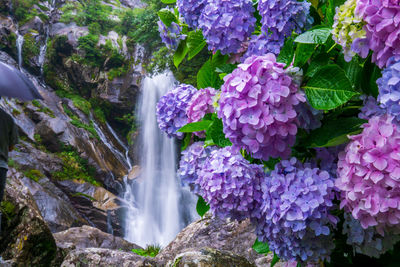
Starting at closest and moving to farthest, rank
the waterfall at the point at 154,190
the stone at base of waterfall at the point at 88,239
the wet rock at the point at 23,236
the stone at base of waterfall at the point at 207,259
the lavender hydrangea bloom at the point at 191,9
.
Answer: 1. the lavender hydrangea bloom at the point at 191,9
2. the stone at base of waterfall at the point at 207,259
3. the wet rock at the point at 23,236
4. the stone at base of waterfall at the point at 88,239
5. the waterfall at the point at 154,190

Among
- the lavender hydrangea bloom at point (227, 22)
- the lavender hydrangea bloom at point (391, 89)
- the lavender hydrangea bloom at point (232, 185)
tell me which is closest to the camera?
the lavender hydrangea bloom at point (391, 89)

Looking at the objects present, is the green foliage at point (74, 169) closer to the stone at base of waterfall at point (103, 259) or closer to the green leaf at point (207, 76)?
the stone at base of waterfall at point (103, 259)

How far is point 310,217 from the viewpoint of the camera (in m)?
0.72

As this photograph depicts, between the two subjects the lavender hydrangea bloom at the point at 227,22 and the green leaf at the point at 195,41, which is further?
the green leaf at the point at 195,41

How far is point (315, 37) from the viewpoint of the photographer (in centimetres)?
74

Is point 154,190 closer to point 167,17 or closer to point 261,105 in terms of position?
point 167,17

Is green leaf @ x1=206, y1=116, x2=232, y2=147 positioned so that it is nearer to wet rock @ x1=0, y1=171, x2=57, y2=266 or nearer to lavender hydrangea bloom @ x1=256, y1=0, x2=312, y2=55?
lavender hydrangea bloom @ x1=256, y1=0, x2=312, y2=55

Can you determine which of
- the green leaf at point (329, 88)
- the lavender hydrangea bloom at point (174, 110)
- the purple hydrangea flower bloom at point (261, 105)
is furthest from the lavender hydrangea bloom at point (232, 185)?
the lavender hydrangea bloom at point (174, 110)

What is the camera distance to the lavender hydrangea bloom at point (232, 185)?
2.73ft

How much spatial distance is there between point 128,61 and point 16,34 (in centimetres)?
353

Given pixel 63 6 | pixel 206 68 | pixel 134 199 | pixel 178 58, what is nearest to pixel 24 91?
pixel 178 58

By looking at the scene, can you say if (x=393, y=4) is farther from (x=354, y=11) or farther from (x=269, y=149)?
(x=269, y=149)

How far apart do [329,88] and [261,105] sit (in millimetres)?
140

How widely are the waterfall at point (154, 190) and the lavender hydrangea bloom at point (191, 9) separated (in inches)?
279
